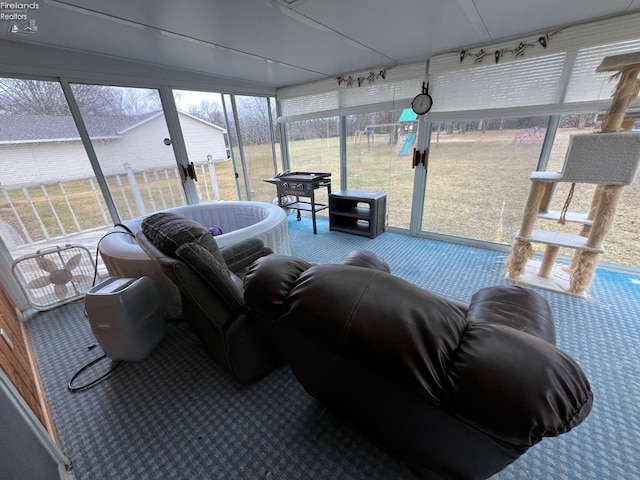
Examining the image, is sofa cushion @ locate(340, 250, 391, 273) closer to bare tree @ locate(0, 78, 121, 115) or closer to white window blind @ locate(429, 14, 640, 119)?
white window blind @ locate(429, 14, 640, 119)

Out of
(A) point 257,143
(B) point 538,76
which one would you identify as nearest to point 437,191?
(B) point 538,76

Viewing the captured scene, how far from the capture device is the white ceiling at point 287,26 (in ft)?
4.88

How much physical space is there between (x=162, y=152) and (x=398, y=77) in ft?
9.46

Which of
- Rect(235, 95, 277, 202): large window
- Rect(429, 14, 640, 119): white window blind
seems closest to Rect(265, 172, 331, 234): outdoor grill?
Rect(235, 95, 277, 202): large window

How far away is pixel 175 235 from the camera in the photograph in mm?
1182

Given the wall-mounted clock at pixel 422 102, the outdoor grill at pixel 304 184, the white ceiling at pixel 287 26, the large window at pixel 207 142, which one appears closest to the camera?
the white ceiling at pixel 287 26

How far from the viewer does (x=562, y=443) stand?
1.14 m

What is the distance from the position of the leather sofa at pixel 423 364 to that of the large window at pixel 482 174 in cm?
275

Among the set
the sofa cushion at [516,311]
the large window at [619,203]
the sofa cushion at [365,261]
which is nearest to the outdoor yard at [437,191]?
the large window at [619,203]

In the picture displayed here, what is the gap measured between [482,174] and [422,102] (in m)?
1.07

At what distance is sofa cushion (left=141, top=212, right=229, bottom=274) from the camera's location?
1170mm

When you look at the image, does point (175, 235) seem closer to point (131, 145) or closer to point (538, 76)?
point (131, 145)

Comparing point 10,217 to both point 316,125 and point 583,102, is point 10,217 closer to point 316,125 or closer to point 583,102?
point 316,125
